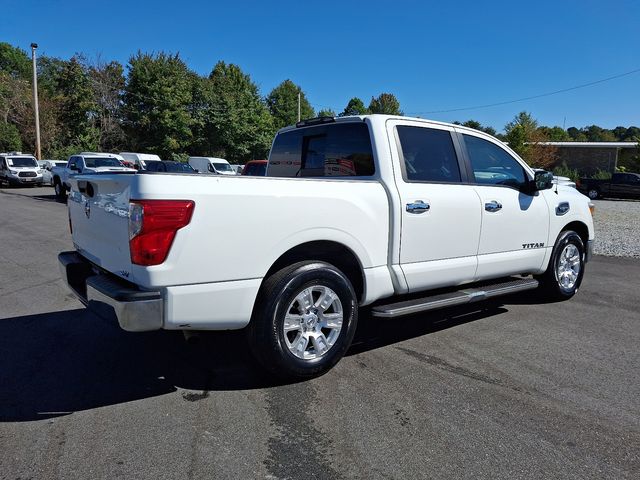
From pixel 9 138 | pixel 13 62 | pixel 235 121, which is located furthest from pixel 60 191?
pixel 13 62

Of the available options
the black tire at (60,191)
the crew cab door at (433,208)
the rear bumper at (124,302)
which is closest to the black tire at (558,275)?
the crew cab door at (433,208)

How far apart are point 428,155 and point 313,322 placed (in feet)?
6.43

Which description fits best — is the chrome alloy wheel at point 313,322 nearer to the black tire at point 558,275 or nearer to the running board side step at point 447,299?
the running board side step at point 447,299

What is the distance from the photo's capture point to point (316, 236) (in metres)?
3.61

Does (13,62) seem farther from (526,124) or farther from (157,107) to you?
(526,124)

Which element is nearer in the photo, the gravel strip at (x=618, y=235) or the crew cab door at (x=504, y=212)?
the crew cab door at (x=504, y=212)

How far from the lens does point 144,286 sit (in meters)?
3.05

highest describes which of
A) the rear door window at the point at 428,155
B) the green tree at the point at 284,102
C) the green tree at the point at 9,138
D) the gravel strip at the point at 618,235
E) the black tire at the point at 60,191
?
the green tree at the point at 284,102

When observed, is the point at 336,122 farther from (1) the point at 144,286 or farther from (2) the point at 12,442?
(2) the point at 12,442

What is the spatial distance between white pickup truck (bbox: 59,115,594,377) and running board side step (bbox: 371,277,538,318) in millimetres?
16

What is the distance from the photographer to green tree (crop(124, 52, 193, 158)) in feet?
139

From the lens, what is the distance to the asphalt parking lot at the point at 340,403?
107 inches

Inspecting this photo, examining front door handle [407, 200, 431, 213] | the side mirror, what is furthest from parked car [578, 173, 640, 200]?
front door handle [407, 200, 431, 213]

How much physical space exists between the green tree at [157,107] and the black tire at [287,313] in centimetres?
4177
